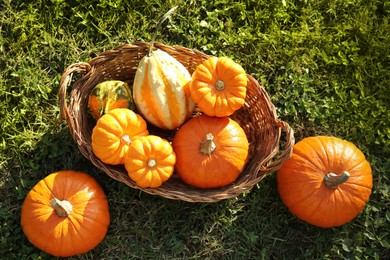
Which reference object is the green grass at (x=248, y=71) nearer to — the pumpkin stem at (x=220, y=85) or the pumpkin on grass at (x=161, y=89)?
the pumpkin on grass at (x=161, y=89)

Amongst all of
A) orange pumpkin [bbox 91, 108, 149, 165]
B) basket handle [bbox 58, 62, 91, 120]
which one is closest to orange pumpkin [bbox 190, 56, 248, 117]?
orange pumpkin [bbox 91, 108, 149, 165]

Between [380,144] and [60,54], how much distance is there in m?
2.58

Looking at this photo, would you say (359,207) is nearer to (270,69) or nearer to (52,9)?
(270,69)

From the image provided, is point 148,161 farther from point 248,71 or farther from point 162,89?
point 248,71

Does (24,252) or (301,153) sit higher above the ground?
(301,153)

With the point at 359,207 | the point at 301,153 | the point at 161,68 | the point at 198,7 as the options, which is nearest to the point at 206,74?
the point at 161,68

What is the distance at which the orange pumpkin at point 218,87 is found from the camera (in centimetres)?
298

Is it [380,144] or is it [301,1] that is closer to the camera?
[380,144]

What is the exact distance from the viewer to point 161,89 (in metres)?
3.04

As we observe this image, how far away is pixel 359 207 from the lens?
3250 millimetres

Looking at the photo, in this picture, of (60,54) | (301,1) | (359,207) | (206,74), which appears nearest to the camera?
(206,74)

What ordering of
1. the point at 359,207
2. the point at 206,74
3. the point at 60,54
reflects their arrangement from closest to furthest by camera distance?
the point at 206,74 → the point at 359,207 → the point at 60,54

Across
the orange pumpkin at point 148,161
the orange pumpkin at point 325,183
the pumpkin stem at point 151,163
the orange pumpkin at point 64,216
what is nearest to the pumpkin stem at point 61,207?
the orange pumpkin at point 64,216

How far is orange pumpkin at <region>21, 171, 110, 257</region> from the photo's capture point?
2949 millimetres
